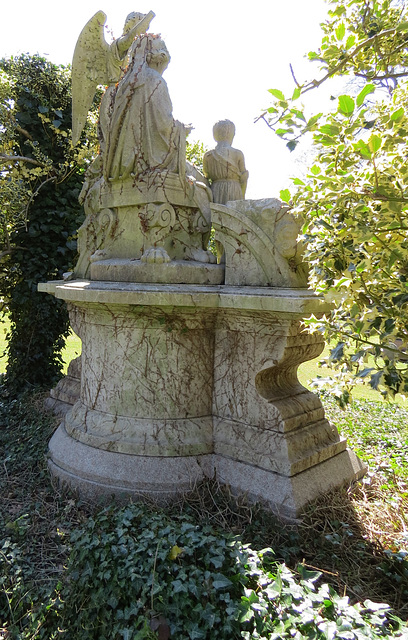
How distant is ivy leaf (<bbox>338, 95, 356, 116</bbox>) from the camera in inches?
65.6

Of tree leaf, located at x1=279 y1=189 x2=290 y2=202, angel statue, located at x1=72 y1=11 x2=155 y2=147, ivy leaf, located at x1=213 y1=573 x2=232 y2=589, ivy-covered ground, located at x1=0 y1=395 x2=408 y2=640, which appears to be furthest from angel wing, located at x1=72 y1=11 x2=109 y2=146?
ivy leaf, located at x1=213 y1=573 x2=232 y2=589

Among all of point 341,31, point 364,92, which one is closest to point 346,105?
point 364,92

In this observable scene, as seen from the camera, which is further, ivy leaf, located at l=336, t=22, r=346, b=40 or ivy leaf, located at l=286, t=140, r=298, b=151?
ivy leaf, located at l=286, t=140, r=298, b=151

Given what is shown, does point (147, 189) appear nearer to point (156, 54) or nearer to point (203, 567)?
point (156, 54)

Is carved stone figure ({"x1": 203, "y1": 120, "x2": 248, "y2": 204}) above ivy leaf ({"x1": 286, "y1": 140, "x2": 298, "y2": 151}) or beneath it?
above

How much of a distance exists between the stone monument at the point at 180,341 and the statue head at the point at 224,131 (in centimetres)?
63

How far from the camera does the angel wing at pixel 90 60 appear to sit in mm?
4168

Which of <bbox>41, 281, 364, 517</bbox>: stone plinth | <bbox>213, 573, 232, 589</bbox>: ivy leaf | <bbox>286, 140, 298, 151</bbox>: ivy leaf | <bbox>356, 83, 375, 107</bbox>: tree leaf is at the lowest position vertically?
<bbox>213, 573, 232, 589</bbox>: ivy leaf

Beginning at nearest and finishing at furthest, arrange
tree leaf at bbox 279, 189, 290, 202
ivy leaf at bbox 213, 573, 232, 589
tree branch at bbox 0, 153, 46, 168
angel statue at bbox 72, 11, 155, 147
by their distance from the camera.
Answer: ivy leaf at bbox 213, 573, 232, 589
tree leaf at bbox 279, 189, 290, 202
angel statue at bbox 72, 11, 155, 147
tree branch at bbox 0, 153, 46, 168

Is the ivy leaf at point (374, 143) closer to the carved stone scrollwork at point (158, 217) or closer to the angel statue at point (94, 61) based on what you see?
the carved stone scrollwork at point (158, 217)

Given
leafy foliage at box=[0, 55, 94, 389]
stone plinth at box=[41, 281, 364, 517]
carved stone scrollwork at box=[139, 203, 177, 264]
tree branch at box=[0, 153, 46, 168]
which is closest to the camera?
stone plinth at box=[41, 281, 364, 517]

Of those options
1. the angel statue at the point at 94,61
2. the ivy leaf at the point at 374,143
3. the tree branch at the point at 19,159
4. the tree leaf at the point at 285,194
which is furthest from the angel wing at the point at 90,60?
the ivy leaf at the point at 374,143

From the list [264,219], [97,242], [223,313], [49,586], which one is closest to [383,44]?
[264,219]

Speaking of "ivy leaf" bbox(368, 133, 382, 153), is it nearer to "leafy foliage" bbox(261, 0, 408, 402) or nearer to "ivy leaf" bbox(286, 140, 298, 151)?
"leafy foliage" bbox(261, 0, 408, 402)
